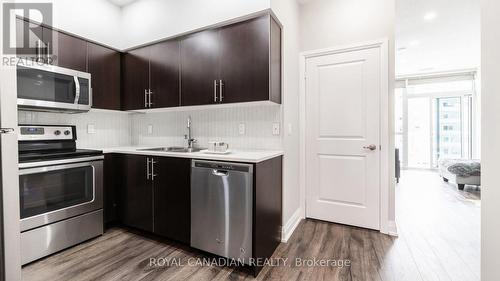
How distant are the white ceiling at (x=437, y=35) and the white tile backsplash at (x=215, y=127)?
258cm

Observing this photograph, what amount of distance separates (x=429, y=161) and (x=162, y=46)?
303 inches

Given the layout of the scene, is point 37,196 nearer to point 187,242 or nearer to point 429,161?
point 187,242

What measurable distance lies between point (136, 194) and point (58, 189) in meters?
0.67

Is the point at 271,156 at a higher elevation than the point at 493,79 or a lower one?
lower

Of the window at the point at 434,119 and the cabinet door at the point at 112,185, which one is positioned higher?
the window at the point at 434,119

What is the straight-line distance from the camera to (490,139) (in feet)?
3.35

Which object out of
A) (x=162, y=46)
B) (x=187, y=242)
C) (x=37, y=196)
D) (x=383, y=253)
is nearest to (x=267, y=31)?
(x=162, y=46)

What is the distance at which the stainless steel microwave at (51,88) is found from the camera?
6.39 ft

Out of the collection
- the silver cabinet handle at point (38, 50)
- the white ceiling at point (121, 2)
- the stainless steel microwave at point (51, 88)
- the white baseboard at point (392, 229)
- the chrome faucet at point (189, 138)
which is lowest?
the white baseboard at point (392, 229)

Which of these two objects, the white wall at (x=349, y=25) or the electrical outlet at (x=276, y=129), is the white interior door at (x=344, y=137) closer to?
the white wall at (x=349, y=25)

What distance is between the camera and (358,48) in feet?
8.34

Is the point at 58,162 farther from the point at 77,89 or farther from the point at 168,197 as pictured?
the point at 168,197

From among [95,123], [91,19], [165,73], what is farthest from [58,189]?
[91,19]

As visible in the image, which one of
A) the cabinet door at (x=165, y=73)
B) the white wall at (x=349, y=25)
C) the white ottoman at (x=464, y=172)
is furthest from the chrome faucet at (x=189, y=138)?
the white ottoman at (x=464, y=172)
